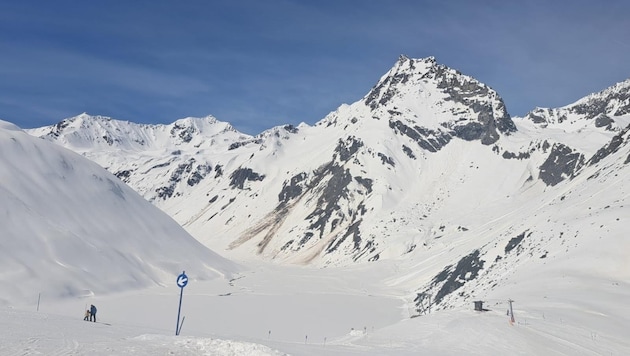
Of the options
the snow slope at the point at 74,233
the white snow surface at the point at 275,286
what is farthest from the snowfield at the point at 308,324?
the snow slope at the point at 74,233

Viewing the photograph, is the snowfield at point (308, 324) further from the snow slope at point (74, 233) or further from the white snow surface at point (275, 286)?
the snow slope at point (74, 233)

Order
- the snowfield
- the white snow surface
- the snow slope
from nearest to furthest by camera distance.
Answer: the snowfield, the white snow surface, the snow slope

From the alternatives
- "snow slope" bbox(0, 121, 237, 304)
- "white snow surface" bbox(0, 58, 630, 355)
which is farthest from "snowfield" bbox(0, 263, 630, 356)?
"snow slope" bbox(0, 121, 237, 304)

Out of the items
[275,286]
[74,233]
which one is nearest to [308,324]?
[74,233]

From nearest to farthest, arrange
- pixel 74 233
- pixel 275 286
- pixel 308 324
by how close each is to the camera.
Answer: pixel 308 324
pixel 74 233
pixel 275 286

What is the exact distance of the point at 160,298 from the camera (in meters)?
86.7

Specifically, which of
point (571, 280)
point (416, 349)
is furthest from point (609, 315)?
point (416, 349)

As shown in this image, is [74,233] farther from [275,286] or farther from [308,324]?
[275,286]

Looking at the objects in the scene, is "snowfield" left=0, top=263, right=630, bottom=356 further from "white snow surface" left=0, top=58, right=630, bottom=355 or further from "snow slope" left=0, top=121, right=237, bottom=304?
"snow slope" left=0, top=121, right=237, bottom=304

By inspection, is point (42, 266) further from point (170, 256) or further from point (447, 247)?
point (447, 247)

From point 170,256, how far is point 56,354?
9541cm

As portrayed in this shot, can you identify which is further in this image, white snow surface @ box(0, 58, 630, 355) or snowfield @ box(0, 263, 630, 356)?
white snow surface @ box(0, 58, 630, 355)

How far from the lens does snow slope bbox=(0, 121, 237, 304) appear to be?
76.9m

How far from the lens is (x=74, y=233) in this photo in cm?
9031
